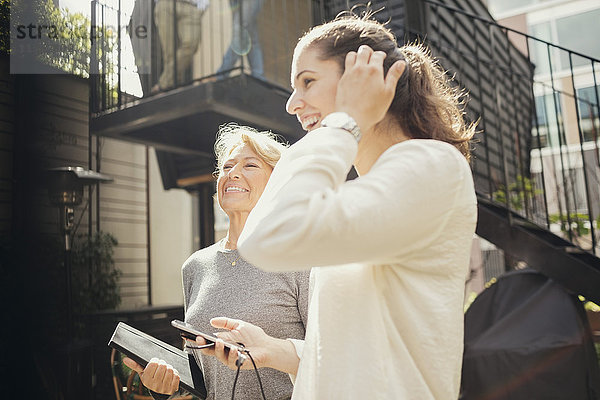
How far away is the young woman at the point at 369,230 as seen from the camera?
844 millimetres

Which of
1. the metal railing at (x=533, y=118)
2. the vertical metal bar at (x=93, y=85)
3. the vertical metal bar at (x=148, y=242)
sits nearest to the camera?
the vertical metal bar at (x=93, y=85)

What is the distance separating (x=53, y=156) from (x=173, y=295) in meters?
3.28

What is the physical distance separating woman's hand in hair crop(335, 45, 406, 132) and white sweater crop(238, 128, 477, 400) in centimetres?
6

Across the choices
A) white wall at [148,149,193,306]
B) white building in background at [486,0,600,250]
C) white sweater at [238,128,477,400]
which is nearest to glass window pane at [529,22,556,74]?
white building in background at [486,0,600,250]

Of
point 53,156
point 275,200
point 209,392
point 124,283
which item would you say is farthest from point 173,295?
point 275,200

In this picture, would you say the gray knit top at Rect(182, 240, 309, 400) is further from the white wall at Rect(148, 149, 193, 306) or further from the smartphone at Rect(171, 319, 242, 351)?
the white wall at Rect(148, 149, 193, 306)

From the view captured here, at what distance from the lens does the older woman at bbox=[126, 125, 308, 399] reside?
5.76 ft

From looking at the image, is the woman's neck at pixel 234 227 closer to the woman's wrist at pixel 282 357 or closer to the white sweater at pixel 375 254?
the woman's wrist at pixel 282 357

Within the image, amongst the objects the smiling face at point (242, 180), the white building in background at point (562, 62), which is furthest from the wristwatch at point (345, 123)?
the white building in background at point (562, 62)

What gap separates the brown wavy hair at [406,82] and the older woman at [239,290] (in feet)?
2.87

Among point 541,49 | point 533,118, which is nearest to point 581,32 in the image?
point 541,49

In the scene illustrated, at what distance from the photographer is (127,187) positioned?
15.4 feet

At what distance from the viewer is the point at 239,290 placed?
A: 6.06ft

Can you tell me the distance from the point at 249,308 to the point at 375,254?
1.01 meters
